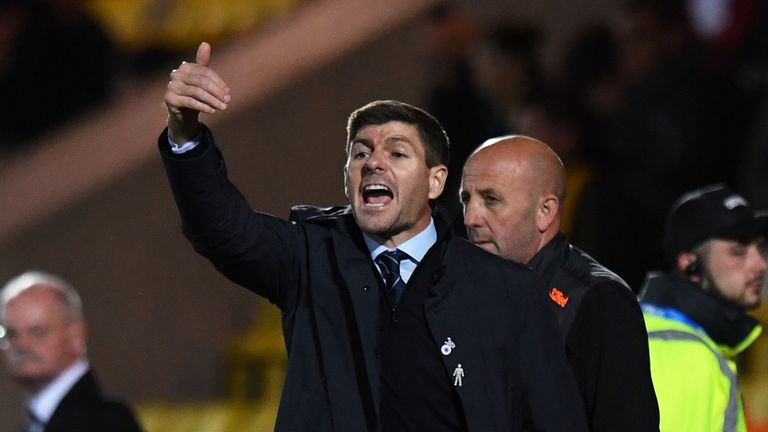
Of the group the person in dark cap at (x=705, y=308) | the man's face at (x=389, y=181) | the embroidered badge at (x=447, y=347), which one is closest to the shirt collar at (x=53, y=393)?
the person in dark cap at (x=705, y=308)

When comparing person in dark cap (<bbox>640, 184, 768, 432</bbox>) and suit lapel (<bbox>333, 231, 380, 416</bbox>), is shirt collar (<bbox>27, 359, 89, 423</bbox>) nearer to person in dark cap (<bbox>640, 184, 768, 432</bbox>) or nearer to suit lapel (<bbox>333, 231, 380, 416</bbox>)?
person in dark cap (<bbox>640, 184, 768, 432</bbox>)

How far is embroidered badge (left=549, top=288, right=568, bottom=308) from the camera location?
184 inches

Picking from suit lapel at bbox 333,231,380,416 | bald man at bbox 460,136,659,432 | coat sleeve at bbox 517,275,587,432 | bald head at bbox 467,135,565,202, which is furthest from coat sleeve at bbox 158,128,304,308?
bald head at bbox 467,135,565,202

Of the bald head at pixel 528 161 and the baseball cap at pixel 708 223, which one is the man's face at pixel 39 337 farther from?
the baseball cap at pixel 708 223

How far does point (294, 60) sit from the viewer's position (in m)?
10.1

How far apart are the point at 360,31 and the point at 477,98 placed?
151 cm

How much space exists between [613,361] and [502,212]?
0.65 meters

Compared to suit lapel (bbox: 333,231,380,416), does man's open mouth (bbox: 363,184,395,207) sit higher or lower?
higher

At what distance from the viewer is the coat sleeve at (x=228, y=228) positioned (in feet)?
13.2

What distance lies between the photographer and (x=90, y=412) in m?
6.23

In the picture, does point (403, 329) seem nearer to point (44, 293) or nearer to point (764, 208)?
point (44, 293)

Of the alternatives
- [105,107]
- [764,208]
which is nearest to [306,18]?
[105,107]

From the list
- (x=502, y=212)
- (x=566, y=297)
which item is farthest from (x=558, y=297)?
(x=502, y=212)

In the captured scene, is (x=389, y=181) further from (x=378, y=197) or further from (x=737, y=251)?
(x=737, y=251)
